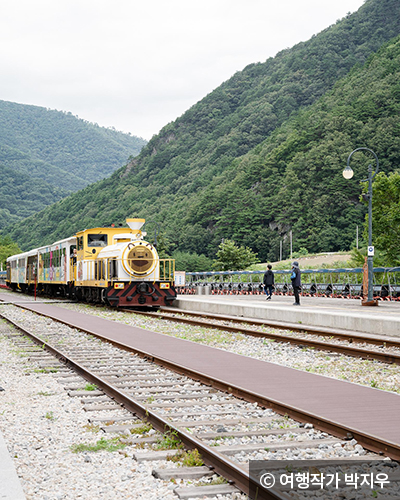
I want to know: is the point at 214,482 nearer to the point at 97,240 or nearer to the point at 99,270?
the point at 99,270

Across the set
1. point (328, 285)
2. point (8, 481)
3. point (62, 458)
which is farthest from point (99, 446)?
point (328, 285)

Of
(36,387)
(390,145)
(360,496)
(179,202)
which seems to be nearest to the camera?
(360,496)

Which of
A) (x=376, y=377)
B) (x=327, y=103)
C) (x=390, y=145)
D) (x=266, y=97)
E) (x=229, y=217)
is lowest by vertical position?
(x=376, y=377)

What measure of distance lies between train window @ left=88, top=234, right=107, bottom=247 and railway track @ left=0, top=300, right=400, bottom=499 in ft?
62.2

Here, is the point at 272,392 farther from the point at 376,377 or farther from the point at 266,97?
the point at 266,97

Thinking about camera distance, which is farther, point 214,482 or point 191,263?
point 191,263

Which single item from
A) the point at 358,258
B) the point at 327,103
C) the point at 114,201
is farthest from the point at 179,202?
the point at 358,258

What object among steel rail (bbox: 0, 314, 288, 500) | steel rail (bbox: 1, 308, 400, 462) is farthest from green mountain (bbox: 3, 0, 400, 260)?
steel rail (bbox: 0, 314, 288, 500)

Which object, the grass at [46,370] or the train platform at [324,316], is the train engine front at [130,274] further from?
the grass at [46,370]

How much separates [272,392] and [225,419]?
1.52m

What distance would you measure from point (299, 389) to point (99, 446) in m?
3.45

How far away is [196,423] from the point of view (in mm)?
6730

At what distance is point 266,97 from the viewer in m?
198

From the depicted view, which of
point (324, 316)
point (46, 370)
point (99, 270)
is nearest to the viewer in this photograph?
point (46, 370)
